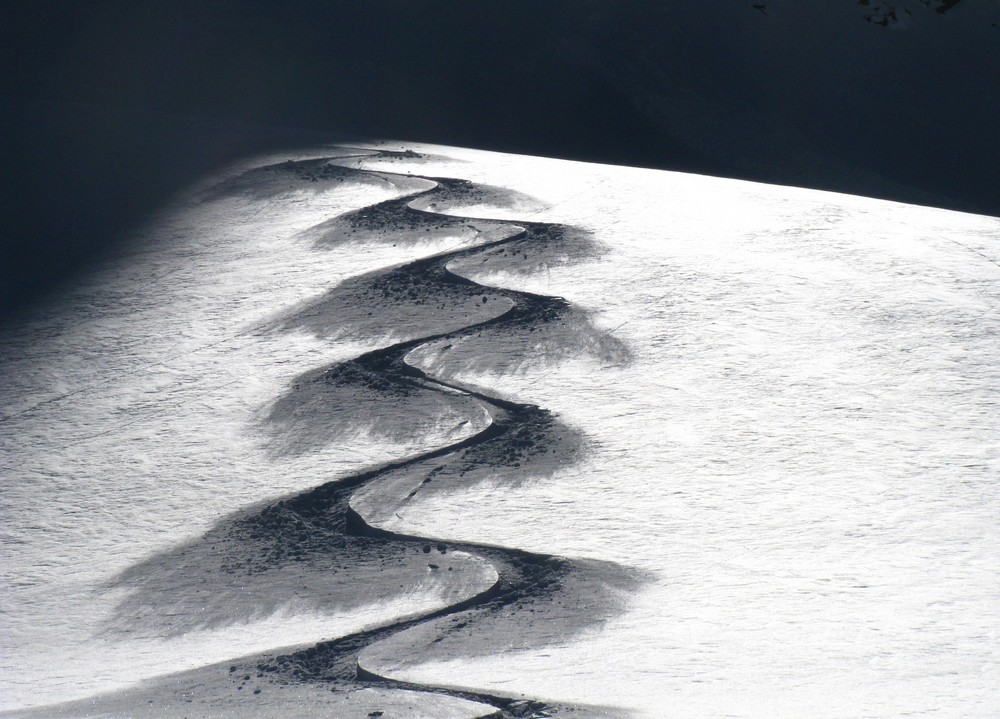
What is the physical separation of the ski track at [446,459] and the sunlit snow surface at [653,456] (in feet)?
0.11

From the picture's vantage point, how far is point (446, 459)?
5.59 feet

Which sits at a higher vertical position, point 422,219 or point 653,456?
point 422,219

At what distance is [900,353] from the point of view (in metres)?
1.99

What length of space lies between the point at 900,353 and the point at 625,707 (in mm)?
1108

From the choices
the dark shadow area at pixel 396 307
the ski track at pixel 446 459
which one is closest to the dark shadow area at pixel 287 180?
the ski track at pixel 446 459

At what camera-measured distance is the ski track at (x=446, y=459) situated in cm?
127

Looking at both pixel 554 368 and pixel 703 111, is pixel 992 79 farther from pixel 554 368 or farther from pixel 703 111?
pixel 554 368

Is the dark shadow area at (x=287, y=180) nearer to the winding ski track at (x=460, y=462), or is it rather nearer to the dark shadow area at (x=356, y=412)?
the winding ski track at (x=460, y=462)

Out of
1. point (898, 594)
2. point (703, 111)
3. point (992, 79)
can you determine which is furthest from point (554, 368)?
point (992, 79)

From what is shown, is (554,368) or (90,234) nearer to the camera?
(554,368)

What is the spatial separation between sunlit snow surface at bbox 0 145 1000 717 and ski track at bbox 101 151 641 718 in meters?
0.03

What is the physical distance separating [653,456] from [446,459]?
318mm

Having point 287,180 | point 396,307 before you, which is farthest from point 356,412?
point 287,180

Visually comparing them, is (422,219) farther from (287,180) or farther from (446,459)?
(446,459)
